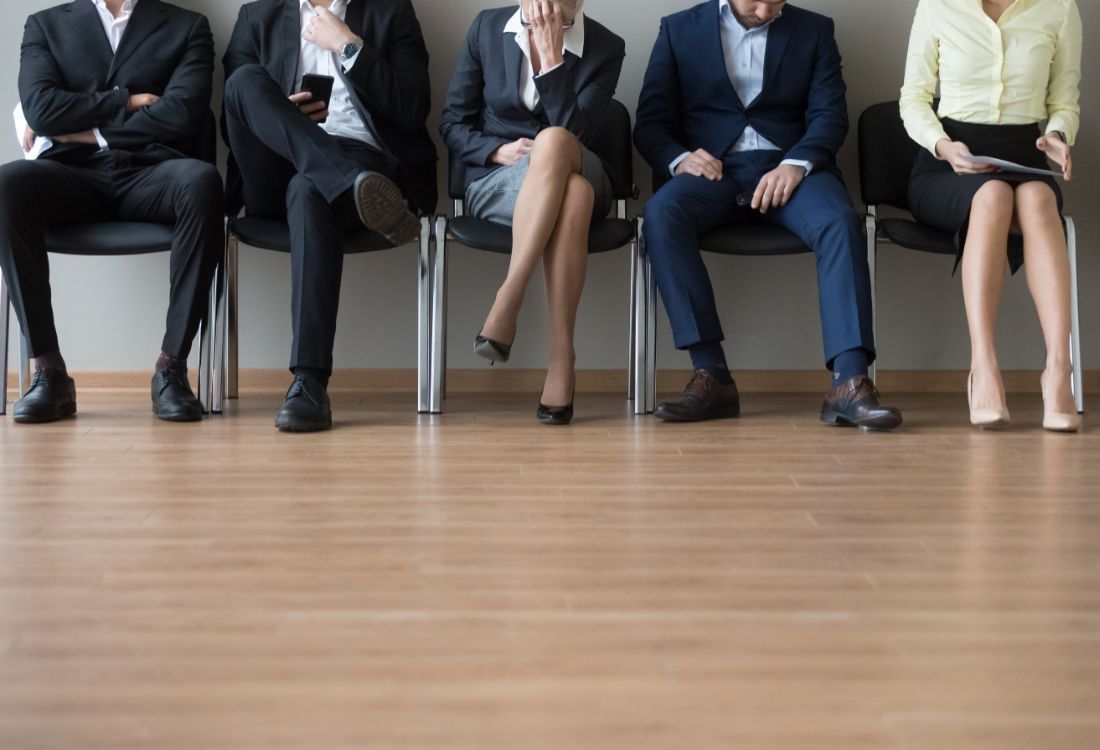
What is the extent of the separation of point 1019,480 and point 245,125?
6.70 ft

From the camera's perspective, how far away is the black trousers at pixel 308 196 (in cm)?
298

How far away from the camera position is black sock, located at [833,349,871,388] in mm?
2990

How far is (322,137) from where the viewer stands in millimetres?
3037

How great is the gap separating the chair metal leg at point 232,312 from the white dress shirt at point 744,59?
1368 mm

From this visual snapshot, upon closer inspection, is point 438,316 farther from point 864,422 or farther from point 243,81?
point 864,422

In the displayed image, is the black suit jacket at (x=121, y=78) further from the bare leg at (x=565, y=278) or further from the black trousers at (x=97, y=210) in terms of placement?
the bare leg at (x=565, y=278)

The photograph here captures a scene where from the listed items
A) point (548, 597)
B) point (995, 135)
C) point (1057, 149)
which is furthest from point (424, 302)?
point (548, 597)

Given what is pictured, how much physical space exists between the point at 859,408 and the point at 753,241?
1.87 ft

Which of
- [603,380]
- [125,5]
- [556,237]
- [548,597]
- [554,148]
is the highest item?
[125,5]

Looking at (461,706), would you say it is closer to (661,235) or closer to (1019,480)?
(1019,480)

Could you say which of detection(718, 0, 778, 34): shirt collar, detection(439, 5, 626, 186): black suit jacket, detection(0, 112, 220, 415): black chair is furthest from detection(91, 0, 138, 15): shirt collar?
detection(718, 0, 778, 34): shirt collar

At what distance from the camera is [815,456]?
2.55 meters

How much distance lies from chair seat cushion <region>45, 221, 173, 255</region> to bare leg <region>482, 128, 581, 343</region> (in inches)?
34.6

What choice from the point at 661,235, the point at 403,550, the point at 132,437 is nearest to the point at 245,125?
the point at 132,437
